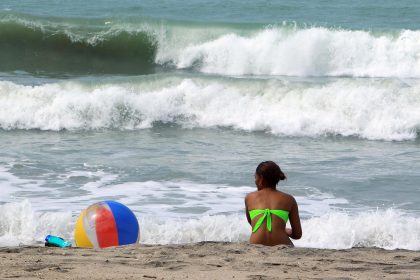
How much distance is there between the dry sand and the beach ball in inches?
13.9

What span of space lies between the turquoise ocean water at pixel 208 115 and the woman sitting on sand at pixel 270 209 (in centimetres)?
188

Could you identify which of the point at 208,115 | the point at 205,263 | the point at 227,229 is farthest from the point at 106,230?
the point at 208,115

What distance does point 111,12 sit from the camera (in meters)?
26.2

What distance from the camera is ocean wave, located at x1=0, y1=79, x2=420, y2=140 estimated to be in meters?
15.3

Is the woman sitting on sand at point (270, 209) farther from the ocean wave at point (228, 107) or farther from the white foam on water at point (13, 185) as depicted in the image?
the ocean wave at point (228, 107)

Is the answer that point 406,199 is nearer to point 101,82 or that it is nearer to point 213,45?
point 101,82

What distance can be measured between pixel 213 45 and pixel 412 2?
744 cm

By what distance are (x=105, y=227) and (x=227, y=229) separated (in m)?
2.15

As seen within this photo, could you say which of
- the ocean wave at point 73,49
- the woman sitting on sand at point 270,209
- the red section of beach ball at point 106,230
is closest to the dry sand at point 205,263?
the woman sitting on sand at point 270,209

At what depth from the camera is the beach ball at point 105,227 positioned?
22.1 ft

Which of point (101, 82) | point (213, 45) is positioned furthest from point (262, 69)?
point (101, 82)

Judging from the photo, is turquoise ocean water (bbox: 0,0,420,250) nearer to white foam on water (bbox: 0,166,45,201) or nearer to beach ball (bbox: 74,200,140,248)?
white foam on water (bbox: 0,166,45,201)

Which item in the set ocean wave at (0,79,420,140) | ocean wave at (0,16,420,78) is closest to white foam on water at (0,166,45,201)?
ocean wave at (0,79,420,140)

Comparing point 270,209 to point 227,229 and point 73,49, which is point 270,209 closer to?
point 227,229
